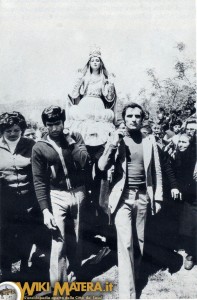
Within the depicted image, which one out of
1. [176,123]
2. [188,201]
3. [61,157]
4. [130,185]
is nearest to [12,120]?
[61,157]

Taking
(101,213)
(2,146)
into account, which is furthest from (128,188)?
(2,146)

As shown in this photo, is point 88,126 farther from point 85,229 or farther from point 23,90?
point 85,229

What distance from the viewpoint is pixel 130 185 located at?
9.78 feet

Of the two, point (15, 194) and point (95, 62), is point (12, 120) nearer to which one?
point (15, 194)

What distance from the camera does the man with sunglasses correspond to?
116 inches

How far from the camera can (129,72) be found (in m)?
3.07

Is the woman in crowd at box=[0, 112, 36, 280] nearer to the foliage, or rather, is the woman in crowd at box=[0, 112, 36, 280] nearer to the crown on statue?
the crown on statue

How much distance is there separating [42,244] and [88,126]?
Result: 4.04ft

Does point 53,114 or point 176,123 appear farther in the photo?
point 176,123

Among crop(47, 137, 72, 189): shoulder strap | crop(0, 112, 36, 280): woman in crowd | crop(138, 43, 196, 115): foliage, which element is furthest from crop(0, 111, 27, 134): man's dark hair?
crop(138, 43, 196, 115): foliage

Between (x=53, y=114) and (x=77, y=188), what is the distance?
75 cm

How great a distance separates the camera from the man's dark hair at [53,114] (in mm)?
2998

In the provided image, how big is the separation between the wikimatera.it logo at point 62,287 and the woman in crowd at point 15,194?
17cm

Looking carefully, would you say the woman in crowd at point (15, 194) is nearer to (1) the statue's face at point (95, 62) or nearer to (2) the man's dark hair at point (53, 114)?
(2) the man's dark hair at point (53, 114)
